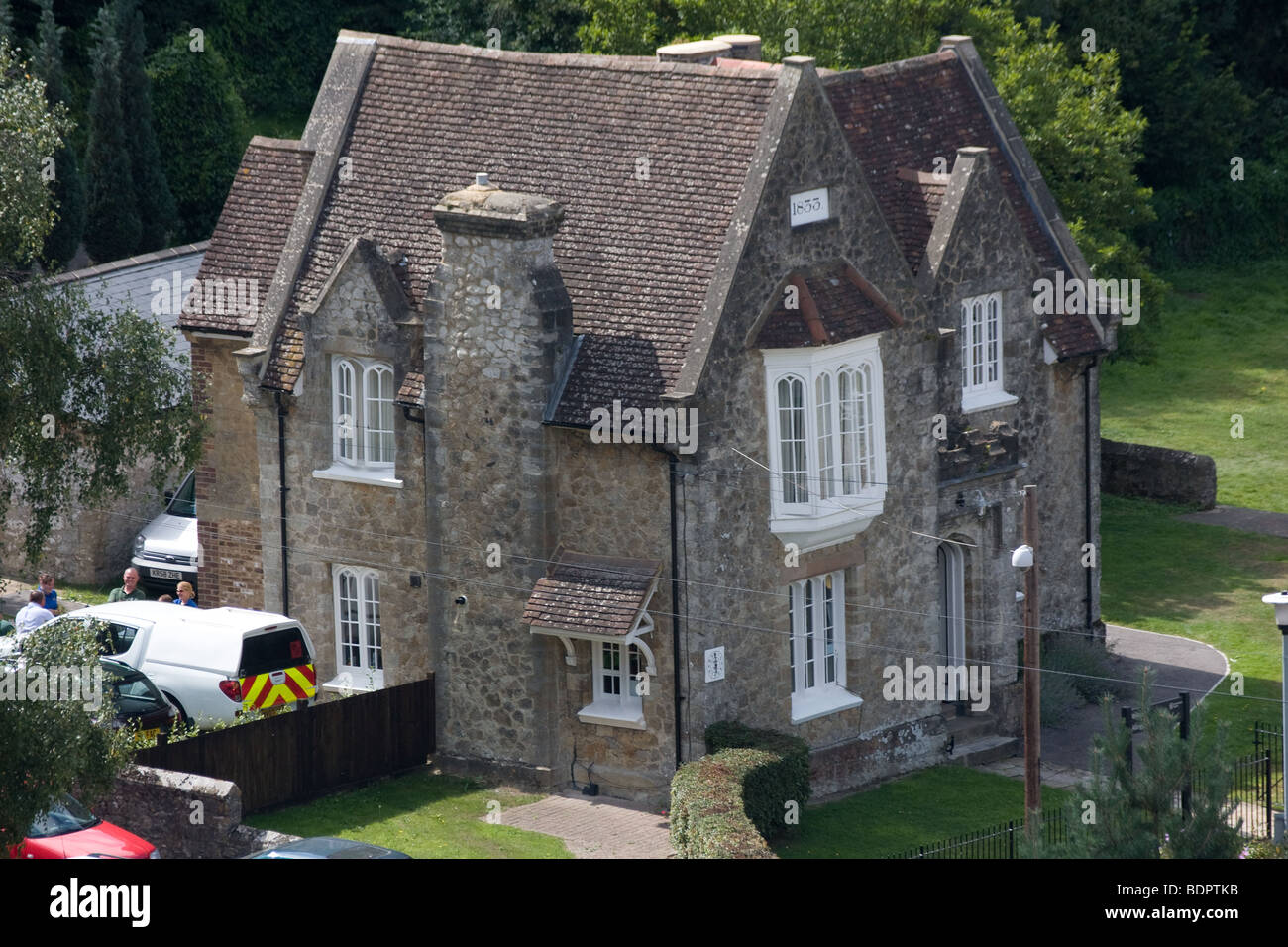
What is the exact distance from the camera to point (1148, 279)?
163 ft

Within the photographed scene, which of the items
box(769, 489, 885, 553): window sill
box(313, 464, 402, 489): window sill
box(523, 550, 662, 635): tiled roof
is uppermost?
box(313, 464, 402, 489): window sill

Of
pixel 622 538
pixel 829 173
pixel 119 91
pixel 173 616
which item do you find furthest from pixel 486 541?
pixel 119 91

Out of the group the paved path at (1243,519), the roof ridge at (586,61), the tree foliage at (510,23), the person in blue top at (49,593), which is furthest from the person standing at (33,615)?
the paved path at (1243,519)

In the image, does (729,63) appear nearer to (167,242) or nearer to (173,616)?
(173,616)

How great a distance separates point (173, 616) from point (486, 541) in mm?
5173

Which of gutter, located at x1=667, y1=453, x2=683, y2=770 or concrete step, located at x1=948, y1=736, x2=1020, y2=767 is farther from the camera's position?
concrete step, located at x1=948, y1=736, x2=1020, y2=767

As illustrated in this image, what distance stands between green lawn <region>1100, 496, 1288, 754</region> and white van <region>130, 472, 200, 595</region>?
17.0m

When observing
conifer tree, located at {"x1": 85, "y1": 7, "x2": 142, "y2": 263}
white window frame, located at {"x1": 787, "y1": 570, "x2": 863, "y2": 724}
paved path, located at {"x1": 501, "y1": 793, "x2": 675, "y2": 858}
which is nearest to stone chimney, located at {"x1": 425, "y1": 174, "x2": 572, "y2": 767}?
paved path, located at {"x1": 501, "y1": 793, "x2": 675, "y2": 858}

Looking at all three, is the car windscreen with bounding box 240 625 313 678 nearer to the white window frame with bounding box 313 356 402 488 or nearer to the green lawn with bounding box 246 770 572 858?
the green lawn with bounding box 246 770 572 858

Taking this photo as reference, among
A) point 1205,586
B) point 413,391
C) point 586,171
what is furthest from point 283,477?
point 1205,586

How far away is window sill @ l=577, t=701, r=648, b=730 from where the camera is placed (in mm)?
33781

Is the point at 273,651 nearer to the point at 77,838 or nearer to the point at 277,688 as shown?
the point at 277,688

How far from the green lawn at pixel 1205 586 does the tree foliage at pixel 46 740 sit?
1975cm
